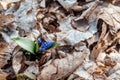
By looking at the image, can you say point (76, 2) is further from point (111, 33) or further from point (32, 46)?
point (32, 46)

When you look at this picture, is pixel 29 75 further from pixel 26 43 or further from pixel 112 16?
pixel 112 16

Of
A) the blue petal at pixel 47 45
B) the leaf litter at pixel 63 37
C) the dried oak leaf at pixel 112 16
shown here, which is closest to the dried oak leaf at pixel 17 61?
the leaf litter at pixel 63 37

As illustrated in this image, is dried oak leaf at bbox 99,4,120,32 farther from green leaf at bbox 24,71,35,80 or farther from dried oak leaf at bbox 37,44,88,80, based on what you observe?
green leaf at bbox 24,71,35,80

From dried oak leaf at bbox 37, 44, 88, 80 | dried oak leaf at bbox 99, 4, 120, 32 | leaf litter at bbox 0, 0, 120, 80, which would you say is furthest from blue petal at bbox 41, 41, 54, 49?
→ dried oak leaf at bbox 99, 4, 120, 32

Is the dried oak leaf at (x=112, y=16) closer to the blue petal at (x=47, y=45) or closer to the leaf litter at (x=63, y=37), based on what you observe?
the leaf litter at (x=63, y=37)

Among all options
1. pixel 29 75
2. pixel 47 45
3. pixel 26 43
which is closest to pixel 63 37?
pixel 47 45

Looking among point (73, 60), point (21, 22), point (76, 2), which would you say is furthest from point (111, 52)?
point (21, 22)
